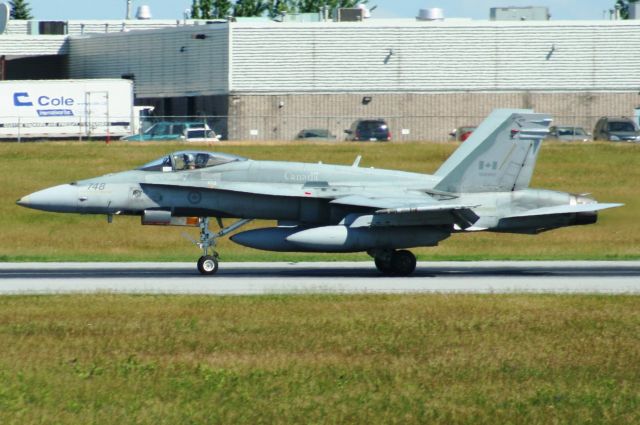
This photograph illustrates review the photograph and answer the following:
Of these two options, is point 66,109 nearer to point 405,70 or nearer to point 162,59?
point 162,59

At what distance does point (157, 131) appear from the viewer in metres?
62.6

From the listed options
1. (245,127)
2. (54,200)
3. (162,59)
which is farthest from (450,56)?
(54,200)

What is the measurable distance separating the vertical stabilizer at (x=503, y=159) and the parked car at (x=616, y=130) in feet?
124

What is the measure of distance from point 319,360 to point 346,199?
11.2m

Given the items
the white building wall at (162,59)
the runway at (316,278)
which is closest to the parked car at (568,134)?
the white building wall at (162,59)

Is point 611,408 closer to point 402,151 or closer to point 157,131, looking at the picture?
point 402,151

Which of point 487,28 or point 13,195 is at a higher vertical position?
point 487,28

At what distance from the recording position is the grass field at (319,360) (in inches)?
462

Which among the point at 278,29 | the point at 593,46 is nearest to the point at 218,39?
the point at 278,29

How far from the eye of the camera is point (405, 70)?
72438 mm

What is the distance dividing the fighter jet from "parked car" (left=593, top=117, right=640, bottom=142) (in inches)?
1498

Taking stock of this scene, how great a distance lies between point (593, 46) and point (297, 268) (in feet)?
163

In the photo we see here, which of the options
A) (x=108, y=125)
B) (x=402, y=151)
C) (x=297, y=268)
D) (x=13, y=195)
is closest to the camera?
(x=297, y=268)

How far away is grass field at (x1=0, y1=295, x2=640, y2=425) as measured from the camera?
1174cm
